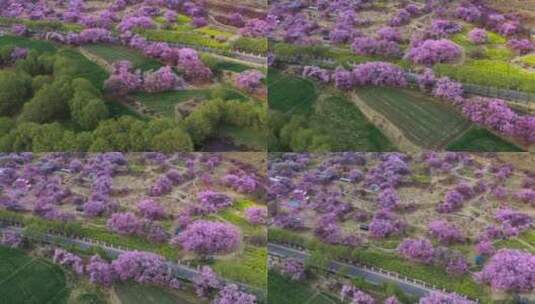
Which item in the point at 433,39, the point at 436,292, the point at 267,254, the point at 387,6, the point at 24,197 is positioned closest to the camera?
the point at 436,292

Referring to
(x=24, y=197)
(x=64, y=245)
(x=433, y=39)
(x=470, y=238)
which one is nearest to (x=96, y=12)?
(x=24, y=197)

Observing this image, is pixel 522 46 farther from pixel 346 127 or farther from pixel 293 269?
pixel 293 269

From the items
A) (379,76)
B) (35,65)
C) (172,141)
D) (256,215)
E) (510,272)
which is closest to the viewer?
(510,272)

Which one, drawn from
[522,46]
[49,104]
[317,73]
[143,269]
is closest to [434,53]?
[522,46]

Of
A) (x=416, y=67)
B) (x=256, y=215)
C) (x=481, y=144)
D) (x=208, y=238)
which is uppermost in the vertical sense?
(x=416, y=67)

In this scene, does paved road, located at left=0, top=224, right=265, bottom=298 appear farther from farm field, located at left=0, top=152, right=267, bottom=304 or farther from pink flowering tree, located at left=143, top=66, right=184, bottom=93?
pink flowering tree, located at left=143, top=66, right=184, bottom=93

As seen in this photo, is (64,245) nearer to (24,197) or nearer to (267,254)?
(24,197)

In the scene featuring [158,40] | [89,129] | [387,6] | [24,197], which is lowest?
[24,197]
